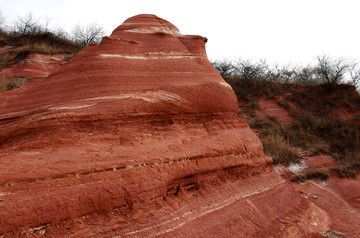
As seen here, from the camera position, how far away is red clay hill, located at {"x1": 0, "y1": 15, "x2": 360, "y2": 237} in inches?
73.8

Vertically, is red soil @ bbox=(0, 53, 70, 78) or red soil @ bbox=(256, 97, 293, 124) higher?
red soil @ bbox=(0, 53, 70, 78)

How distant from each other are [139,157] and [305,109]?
39.8ft

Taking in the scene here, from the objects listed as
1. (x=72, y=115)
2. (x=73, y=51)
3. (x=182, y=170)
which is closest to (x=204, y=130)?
(x=182, y=170)

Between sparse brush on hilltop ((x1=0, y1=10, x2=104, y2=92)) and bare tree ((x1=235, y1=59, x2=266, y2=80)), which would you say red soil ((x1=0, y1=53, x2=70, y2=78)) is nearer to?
sparse brush on hilltop ((x1=0, y1=10, x2=104, y2=92))

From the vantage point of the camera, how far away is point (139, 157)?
2.41 m

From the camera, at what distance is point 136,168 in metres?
2.29

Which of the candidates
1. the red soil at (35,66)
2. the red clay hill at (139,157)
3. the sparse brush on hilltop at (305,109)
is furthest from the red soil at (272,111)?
the red soil at (35,66)

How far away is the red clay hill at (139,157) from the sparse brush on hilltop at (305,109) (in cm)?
350

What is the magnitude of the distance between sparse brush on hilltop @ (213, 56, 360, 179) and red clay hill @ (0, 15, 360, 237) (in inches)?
138

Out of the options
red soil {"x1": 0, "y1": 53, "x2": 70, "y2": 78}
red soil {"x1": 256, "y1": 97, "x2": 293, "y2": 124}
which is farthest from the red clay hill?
red soil {"x1": 256, "y1": 97, "x2": 293, "y2": 124}

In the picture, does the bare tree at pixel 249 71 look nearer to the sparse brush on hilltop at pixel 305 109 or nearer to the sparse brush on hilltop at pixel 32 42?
the sparse brush on hilltop at pixel 305 109

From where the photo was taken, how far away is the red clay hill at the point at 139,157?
1.88 metres

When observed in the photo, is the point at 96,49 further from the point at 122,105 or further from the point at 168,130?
the point at 168,130

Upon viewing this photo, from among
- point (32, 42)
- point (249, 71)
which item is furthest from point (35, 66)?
point (249, 71)
